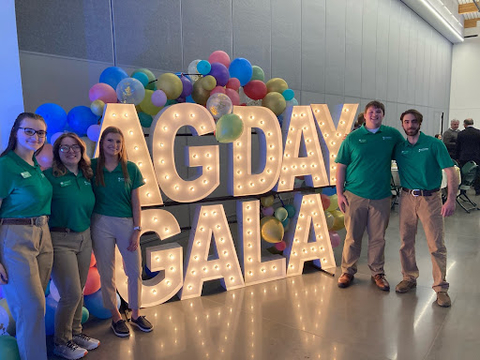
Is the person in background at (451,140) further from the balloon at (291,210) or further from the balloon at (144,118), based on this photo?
the balloon at (144,118)

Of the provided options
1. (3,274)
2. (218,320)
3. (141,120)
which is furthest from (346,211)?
(3,274)

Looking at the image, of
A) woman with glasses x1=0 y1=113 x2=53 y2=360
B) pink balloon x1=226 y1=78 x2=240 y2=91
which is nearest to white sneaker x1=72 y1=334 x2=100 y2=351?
woman with glasses x1=0 y1=113 x2=53 y2=360

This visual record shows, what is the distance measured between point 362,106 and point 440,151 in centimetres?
618

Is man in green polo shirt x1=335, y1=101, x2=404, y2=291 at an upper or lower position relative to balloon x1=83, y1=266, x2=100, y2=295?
upper

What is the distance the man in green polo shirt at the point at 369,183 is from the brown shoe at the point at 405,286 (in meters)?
0.10

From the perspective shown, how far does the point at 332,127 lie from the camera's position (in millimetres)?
4023

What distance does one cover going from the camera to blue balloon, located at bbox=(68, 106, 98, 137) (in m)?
2.96

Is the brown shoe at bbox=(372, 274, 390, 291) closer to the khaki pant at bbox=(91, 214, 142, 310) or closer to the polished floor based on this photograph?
the polished floor

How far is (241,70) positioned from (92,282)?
2272mm

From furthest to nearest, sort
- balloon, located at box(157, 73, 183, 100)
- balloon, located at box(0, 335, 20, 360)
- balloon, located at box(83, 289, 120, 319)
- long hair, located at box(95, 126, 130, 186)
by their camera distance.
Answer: balloon, located at box(157, 73, 183, 100) → balloon, located at box(83, 289, 120, 319) → long hair, located at box(95, 126, 130, 186) → balloon, located at box(0, 335, 20, 360)

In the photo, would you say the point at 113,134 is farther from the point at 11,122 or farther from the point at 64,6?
the point at 64,6

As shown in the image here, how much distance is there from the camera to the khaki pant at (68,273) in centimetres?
235

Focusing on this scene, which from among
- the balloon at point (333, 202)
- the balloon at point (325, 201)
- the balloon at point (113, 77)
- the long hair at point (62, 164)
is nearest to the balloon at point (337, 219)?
the balloon at point (333, 202)

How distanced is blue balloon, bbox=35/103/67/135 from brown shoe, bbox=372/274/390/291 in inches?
120
